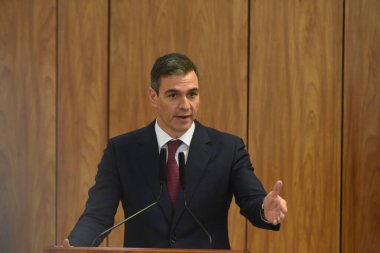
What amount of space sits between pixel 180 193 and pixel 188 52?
1.36 meters

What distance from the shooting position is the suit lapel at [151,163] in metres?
2.05

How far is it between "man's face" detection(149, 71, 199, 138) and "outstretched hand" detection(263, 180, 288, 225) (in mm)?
444

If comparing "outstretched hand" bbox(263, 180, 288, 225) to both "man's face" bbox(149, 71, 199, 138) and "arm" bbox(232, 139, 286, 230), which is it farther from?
"man's face" bbox(149, 71, 199, 138)

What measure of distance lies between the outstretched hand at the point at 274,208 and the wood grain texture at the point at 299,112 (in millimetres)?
1452

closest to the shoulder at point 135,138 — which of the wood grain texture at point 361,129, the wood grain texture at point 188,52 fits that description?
the wood grain texture at point 188,52

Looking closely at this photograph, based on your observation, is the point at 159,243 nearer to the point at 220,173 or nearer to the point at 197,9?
the point at 220,173

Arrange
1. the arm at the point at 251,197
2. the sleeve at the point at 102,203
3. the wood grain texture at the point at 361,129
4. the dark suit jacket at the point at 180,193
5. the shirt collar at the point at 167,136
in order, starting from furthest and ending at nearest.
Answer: the wood grain texture at the point at 361,129, the shirt collar at the point at 167,136, the dark suit jacket at the point at 180,193, the sleeve at the point at 102,203, the arm at the point at 251,197

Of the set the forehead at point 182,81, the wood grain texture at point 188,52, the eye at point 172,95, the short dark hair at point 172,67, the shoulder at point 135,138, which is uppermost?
the wood grain texture at point 188,52

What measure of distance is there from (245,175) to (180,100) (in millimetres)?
342

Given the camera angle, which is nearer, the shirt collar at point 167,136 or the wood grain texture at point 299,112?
the shirt collar at point 167,136

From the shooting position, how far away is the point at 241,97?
3279 mm

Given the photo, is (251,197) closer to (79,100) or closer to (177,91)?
(177,91)

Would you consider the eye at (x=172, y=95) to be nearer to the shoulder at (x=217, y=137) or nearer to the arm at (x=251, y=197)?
the shoulder at (x=217, y=137)

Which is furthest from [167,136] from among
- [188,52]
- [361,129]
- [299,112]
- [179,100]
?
[361,129]
